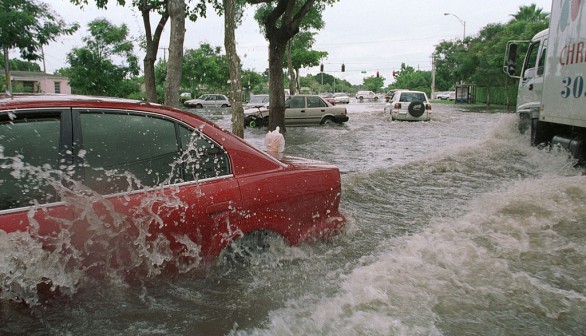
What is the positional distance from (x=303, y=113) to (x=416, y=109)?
568cm

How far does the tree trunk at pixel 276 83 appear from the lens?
53.5ft

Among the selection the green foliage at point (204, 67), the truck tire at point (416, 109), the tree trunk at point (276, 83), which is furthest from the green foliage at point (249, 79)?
the tree trunk at point (276, 83)

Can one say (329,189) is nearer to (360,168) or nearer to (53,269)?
(53,269)

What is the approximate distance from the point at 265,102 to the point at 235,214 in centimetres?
2267

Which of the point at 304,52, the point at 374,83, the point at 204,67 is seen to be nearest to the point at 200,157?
the point at 304,52

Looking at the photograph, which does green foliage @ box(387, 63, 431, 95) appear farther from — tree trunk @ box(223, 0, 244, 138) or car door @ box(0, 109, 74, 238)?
car door @ box(0, 109, 74, 238)

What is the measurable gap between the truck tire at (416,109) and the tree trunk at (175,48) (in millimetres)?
16021

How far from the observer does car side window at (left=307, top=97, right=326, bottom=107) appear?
856 inches

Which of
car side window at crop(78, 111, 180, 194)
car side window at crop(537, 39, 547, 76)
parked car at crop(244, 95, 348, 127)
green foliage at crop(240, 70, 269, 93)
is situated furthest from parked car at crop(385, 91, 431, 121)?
green foliage at crop(240, 70, 269, 93)

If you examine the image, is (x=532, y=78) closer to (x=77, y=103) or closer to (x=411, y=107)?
(x=77, y=103)

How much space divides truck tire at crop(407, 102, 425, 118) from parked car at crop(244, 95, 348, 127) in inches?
134

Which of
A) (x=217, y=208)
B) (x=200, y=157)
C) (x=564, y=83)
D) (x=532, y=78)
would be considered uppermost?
(x=532, y=78)

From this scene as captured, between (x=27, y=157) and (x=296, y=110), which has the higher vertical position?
(x=27, y=157)

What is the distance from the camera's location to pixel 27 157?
276 cm
